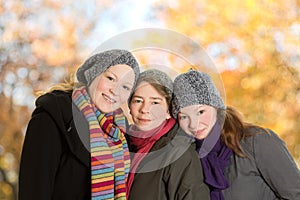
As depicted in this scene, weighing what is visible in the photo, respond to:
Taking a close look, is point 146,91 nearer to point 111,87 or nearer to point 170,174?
point 111,87

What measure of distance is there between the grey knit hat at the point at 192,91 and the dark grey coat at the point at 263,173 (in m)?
0.22

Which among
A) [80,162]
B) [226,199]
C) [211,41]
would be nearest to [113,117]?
[80,162]

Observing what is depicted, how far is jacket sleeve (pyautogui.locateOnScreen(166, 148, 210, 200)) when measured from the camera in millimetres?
1748

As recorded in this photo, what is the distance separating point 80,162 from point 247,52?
127 inches

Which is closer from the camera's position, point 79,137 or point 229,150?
point 79,137

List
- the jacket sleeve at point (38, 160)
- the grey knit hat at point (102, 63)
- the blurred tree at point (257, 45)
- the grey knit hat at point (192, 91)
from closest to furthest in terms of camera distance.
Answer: the jacket sleeve at point (38, 160), the grey knit hat at point (102, 63), the grey knit hat at point (192, 91), the blurred tree at point (257, 45)

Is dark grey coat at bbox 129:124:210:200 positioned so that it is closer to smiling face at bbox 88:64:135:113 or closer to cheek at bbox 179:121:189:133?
cheek at bbox 179:121:189:133

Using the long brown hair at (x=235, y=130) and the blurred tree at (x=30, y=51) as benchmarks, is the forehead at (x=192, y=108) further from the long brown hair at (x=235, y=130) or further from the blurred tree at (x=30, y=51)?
the blurred tree at (x=30, y=51)

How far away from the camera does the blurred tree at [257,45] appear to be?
4.59 m

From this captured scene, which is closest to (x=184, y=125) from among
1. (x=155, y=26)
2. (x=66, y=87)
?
(x=66, y=87)

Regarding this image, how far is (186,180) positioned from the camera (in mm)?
1760

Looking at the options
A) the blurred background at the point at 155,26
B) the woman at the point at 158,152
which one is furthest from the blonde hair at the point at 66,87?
the blurred background at the point at 155,26

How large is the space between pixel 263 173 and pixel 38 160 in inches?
32.1

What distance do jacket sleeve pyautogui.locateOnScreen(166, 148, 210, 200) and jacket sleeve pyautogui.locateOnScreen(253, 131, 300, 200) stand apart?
→ 9.5 inches
